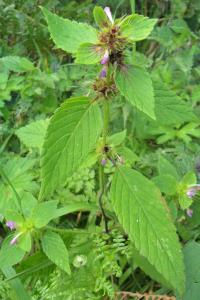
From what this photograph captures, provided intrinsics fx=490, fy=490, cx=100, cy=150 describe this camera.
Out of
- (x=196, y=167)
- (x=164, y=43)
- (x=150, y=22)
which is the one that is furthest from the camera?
(x=164, y=43)

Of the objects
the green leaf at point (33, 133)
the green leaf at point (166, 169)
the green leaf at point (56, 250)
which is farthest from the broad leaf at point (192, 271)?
the green leaf at point (33, 133)

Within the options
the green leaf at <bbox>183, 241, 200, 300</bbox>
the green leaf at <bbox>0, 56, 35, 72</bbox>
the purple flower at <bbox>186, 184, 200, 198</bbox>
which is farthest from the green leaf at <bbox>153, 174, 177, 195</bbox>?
the green leaf at <bbox>0, 56, 35, 72</bbox>

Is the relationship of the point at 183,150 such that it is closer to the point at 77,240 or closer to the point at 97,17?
the point at 77,240

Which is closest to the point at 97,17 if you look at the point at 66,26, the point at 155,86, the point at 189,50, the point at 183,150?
the point at 66,26

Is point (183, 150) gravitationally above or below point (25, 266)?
above

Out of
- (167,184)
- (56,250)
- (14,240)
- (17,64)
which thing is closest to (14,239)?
(14,240)

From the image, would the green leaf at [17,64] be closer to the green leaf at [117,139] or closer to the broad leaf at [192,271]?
the green leaf at [117,139]

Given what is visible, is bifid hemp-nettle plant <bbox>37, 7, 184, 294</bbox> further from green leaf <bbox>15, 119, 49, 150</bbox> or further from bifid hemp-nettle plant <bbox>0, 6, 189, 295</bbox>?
green leaf <bbox>15, 119, 49, 150</bbox>
